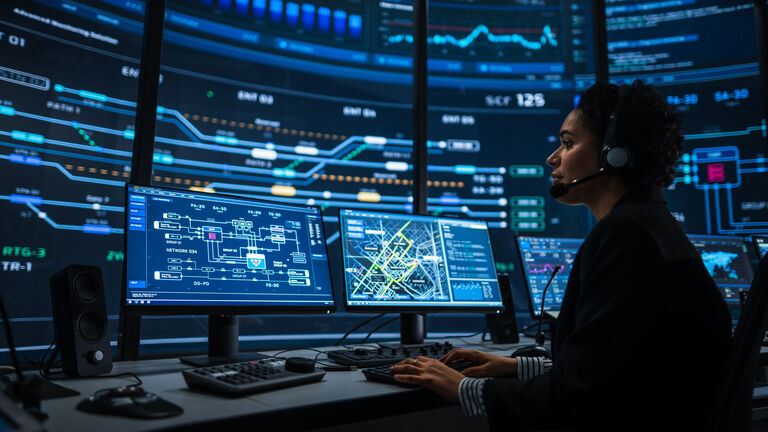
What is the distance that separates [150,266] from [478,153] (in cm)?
427

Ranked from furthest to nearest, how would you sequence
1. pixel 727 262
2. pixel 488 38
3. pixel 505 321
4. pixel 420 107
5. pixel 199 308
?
pixel 488 38 < pixel 420 107 < pixel 727 262 < pixel 505 321 < pixel 199 308

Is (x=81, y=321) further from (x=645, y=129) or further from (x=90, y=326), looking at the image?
(x=645, y=129)

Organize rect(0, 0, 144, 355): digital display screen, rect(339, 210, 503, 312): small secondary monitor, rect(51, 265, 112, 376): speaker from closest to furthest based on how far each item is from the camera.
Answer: rect(51, 265, 112, 376): speaker < rect(339, 210, 503, 312): small secondary monitor < rect(0, 0, 144, 355): digital display screen

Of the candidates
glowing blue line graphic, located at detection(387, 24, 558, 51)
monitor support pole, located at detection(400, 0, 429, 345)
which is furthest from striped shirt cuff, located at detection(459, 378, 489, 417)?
glowing blue line graphic, located at detection(387, 24, 558, 51)

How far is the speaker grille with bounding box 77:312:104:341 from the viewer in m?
1.26

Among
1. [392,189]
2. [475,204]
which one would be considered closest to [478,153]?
[475,204]

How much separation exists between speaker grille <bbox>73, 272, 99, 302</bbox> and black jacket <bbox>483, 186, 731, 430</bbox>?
1024 millimetres

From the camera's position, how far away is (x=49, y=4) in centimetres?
370

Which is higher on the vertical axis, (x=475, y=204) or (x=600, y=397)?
(x=475, y=204)

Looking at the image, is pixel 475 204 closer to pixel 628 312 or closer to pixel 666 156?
pixel 666 156

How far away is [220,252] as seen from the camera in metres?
1.52

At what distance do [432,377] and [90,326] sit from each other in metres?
0.87

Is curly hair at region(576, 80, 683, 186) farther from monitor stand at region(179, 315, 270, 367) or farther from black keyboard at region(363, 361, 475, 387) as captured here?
monitor stand at region(179, 315, 270, 367)

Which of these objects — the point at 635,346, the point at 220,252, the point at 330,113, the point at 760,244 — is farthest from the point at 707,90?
the point at 220,252
